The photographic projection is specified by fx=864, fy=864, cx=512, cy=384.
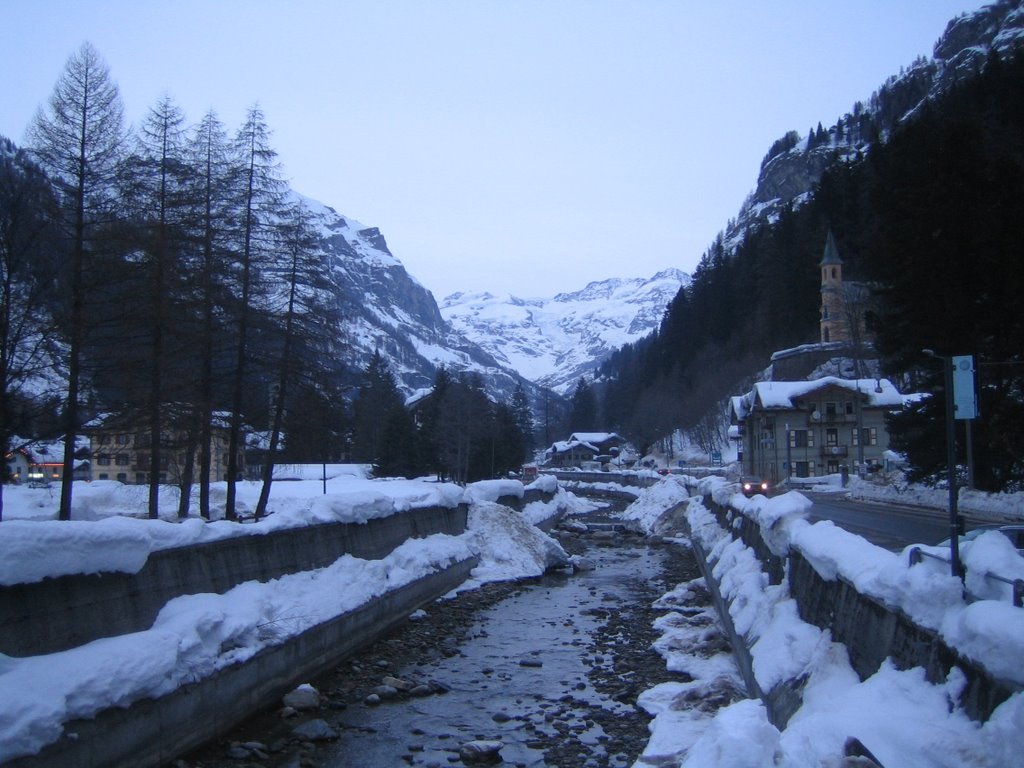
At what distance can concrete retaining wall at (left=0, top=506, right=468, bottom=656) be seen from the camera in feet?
33.3

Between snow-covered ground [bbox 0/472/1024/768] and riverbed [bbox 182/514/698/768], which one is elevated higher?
snow-covered ground [bbox 0/472/1024/768]

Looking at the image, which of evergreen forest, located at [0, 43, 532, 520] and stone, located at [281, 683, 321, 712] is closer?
stone, located at [281, 683, 321, 712]

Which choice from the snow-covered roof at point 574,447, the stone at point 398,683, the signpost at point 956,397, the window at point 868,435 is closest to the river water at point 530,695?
the stone at point 398,683

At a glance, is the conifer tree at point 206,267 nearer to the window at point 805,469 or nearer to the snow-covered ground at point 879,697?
the snow-covered ground at point 879,697

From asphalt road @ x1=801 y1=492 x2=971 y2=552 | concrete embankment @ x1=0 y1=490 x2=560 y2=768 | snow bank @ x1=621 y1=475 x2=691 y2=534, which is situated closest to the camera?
concrete embankment @ x1=0 y1=490 x2=560 y2=768

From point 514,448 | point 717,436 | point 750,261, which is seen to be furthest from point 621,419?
point 514,448

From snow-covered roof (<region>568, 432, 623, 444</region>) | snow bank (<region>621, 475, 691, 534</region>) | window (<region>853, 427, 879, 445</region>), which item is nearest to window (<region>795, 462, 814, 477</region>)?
window (<region>853, 427, 879, 445</region>)

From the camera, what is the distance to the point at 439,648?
18625mm

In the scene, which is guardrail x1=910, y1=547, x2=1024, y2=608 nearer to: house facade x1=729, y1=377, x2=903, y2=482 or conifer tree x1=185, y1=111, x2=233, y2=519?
conifer tree x1=185, y1=111, x2=233, y2=519

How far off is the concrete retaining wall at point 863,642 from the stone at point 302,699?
6.84 meters

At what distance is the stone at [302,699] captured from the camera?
45.2 ft

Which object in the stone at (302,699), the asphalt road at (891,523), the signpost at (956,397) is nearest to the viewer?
the signpost at (956,397)

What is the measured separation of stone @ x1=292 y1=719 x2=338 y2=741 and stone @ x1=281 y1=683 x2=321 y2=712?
3.35 ft

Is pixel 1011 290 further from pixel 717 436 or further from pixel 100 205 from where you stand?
pixel 717 436
